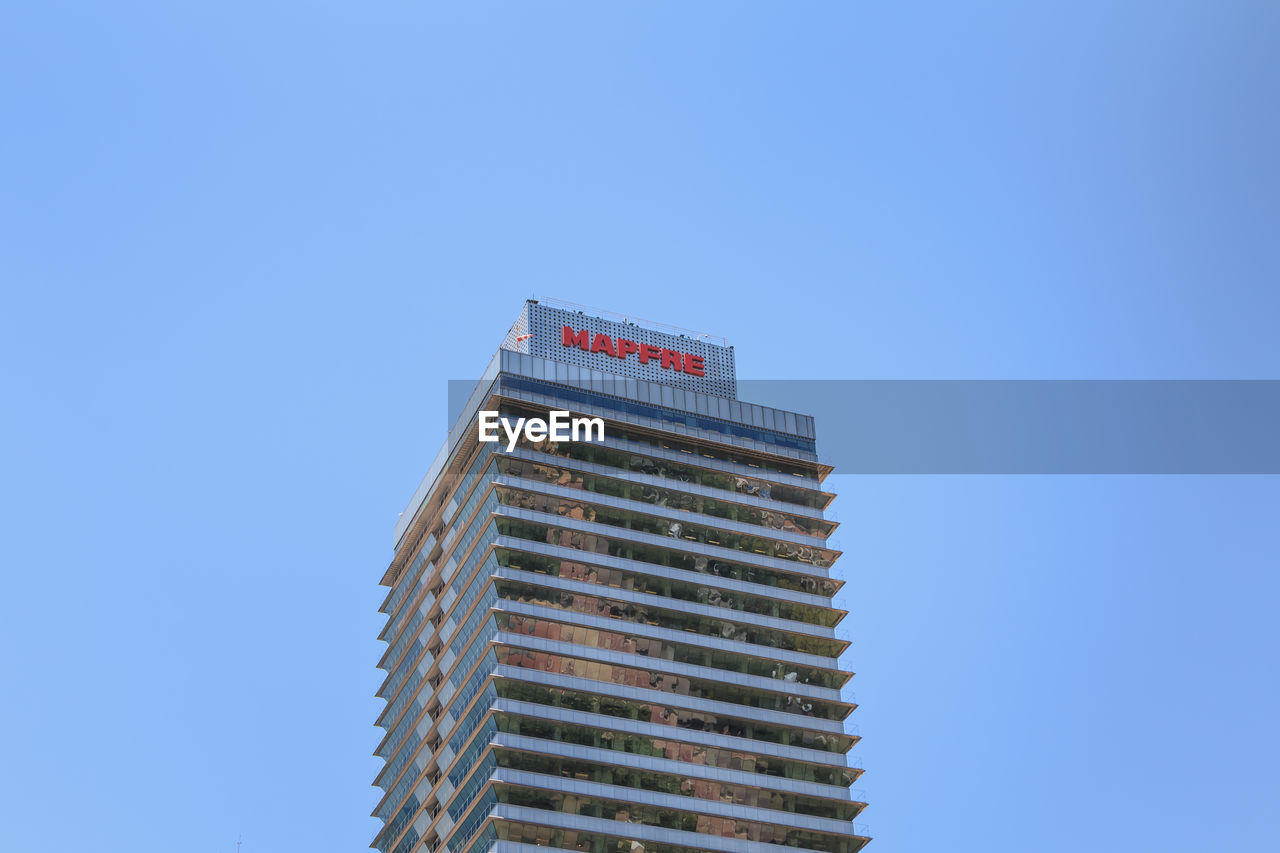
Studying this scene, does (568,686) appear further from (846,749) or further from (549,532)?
(846,749)

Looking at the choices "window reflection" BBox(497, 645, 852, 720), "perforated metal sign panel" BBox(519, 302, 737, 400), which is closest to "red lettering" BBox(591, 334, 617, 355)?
"perforated metal sign panel" BBox(519, 302, 737, 400)

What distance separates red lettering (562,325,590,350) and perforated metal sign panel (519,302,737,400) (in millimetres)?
351

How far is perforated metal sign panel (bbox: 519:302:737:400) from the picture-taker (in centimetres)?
18950

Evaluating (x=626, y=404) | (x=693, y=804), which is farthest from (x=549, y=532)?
(x=693, y=804)

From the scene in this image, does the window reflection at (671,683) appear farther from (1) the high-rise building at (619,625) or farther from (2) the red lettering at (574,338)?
(2) the red lettering at (574,338)

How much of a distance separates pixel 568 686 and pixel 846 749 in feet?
101

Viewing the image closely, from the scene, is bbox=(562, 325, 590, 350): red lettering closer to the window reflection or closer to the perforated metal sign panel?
the perforated metal sign panel

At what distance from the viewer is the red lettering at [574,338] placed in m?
190

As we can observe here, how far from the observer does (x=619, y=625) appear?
170 metres

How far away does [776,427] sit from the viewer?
19150 centimetres

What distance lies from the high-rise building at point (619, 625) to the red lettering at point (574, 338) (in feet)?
1.27

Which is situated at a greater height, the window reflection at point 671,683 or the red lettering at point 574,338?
the red lettering at point 574,338

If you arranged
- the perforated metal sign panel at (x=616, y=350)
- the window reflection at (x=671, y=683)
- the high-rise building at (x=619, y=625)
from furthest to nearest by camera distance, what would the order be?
1. the perforated metal sign panel at (x=616, y=350)
2. the window reflection at (x=671, y=683)
3. the high-rise building at (x=619, y=625)

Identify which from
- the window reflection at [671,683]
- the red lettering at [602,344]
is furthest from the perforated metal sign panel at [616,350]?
the window reflection at [671,683]
